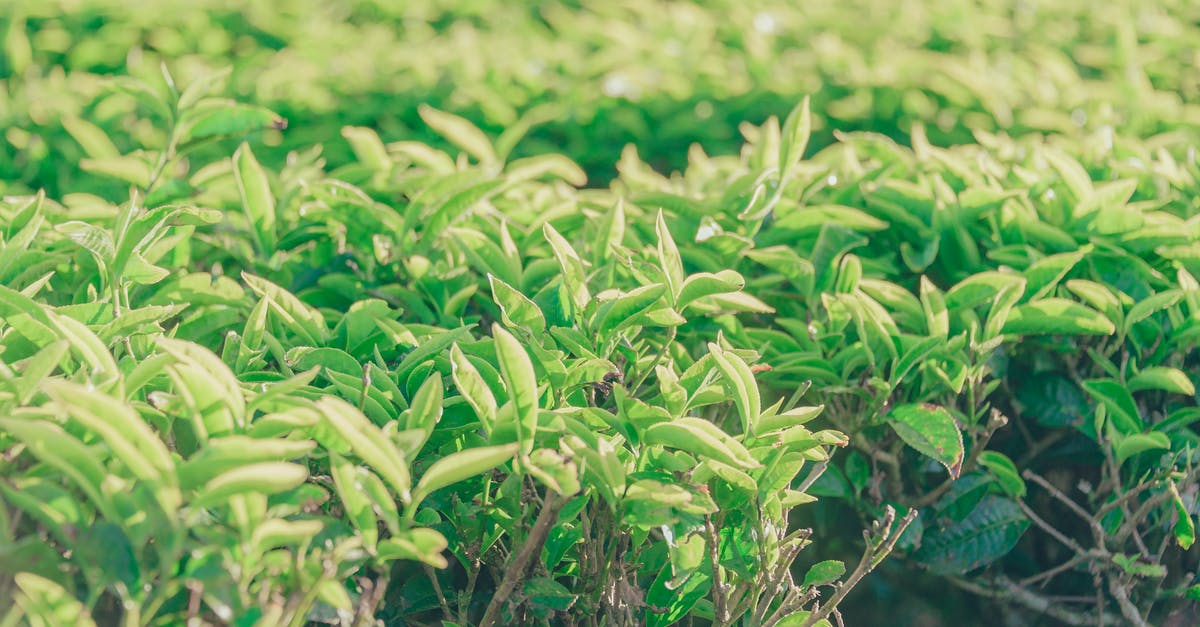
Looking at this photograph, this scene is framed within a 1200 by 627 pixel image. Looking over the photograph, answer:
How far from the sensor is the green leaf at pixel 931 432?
190 cm

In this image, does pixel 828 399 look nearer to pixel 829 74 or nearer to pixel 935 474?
pixel 935 474

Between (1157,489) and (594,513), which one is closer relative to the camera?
(594,513)

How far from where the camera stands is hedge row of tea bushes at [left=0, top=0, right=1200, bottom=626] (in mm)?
1466

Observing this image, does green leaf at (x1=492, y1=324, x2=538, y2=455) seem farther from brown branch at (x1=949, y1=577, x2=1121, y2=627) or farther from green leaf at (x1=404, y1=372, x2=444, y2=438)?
brown branch at (x1=949, y1=577, x2=1121, y2=627)

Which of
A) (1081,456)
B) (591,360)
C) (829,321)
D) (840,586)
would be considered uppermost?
(591,360)

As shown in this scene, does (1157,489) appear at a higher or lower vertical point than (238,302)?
lower

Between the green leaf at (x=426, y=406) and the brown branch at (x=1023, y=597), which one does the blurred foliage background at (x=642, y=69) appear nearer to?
→ the brown branch at (x=1023, y=597)

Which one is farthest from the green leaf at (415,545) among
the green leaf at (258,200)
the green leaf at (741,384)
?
the green leaf at (258,200)

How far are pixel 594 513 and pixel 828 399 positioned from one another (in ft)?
1.92

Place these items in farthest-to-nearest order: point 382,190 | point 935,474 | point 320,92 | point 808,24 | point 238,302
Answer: point 808,24 < point 320,92 < point 382,190 < point 935,474 < point 238,302

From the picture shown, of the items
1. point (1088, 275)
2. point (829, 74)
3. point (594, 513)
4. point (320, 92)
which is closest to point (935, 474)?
point (1088, 275)

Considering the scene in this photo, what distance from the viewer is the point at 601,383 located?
1.84m

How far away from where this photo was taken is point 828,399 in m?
2.12

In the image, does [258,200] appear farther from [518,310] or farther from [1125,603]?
[1125,603]
